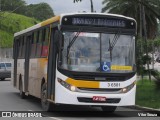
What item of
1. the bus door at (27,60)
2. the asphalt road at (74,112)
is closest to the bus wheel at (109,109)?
the asphalt road at (74,112)

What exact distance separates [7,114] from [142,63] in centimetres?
987

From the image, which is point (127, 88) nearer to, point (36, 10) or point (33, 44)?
point (33, 44)

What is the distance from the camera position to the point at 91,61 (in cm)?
1520

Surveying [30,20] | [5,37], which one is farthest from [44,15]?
[5,37]

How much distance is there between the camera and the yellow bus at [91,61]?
1497cm

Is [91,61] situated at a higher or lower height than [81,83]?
higher

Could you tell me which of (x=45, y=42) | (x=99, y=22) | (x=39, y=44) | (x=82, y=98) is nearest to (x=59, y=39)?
(x=99, y=22)

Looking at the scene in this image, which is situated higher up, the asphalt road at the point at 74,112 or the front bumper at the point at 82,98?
the front bumper at the point at 82,98

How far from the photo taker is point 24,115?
51.5 ft

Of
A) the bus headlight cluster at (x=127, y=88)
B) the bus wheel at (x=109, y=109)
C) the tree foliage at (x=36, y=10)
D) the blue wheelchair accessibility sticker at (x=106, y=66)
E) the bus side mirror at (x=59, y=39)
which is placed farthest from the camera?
the tree foliage at (x=36, y=10)

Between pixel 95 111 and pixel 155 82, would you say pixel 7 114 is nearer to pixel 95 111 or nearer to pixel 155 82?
pixel 95 111

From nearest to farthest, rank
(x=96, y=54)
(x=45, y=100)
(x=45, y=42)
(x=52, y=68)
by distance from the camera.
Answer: (x=96, y=54) → (x=52, y=68) → (x=45, y=100) → (x=45, y=42)

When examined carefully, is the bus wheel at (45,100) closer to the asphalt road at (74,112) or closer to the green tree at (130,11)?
the asphalt road at (74,112)

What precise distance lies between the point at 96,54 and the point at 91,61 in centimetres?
27
